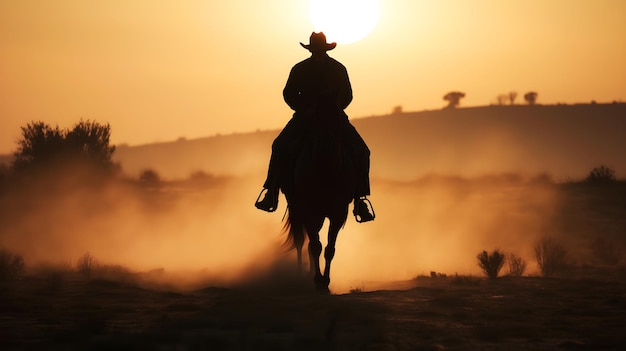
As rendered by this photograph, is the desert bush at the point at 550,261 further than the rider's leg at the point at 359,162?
Yes

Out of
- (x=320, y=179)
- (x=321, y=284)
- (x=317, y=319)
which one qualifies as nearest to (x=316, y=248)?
(x=321, y=284)

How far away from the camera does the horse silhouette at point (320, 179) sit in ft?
48.4

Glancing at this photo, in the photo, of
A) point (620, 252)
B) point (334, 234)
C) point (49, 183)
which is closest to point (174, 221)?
point (49, 183)

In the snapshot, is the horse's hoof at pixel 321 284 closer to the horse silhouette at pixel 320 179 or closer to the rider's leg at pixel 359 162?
the horse silhouette at pixel 320 179

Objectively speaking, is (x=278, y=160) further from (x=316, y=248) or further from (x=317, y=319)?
(x=317, y=319)

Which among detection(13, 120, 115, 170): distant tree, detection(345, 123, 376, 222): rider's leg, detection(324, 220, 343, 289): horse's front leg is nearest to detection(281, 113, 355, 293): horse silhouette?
detection(324, 220, 343, 289): horse's front leg

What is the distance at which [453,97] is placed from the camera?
108 metres

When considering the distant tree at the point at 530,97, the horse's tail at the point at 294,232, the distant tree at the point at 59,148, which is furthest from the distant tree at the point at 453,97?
the horse's tail at the point at 294,232

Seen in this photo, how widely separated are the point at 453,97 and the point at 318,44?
93.4 meters

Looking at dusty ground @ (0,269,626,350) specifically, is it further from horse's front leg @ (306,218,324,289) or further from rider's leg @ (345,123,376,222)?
rider's leg @ (345,123,376,222)

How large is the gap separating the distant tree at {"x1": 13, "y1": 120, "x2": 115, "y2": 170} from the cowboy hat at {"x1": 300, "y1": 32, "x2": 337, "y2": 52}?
22.8 meters

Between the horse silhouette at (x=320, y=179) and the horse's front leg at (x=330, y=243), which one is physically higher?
the horse silhouette at (x=320, y=179)

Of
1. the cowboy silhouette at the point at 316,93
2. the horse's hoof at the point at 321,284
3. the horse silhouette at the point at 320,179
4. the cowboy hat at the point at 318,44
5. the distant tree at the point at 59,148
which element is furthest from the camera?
the distant tree at the point at 59,148

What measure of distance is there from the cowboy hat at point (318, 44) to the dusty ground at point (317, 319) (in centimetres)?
357
